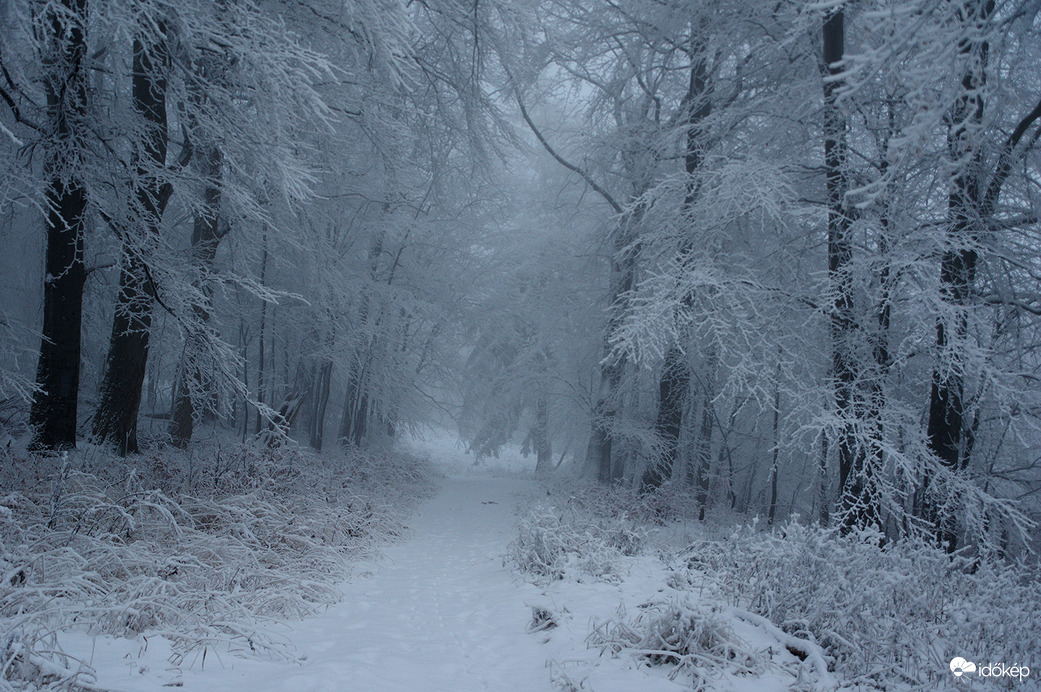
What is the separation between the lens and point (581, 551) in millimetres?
6199

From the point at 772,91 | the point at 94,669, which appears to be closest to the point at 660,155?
the point at 772,91

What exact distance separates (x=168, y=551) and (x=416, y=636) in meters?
2.04

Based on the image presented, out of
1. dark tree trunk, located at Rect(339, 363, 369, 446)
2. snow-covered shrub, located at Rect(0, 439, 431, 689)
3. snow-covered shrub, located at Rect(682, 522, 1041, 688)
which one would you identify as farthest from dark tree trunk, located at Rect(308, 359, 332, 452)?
snow-covered shrub, located at Rect(682, 522, 1041, 688)

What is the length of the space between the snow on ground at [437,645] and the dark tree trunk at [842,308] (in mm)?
2418

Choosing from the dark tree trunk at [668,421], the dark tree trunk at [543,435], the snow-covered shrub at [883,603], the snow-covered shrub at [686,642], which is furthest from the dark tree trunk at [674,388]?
the dark tree trunk at [543,435]

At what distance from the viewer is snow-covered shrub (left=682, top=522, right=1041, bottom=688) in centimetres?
333

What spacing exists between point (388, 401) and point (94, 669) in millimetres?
14143

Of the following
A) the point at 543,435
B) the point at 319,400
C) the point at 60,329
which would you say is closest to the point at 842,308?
the point at 60,329

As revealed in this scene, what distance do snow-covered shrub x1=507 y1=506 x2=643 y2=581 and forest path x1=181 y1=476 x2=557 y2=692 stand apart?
303 millimetres

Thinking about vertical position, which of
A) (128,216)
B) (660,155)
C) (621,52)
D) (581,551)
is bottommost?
(581,551)

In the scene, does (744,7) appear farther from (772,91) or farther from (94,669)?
(94,669)

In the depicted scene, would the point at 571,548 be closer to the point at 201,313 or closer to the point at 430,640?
the point at 430,640

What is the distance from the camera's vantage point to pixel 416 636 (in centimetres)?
422

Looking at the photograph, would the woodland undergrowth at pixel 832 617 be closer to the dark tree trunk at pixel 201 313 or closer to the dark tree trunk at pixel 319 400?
the dark tree trunk at pixel 201 313
